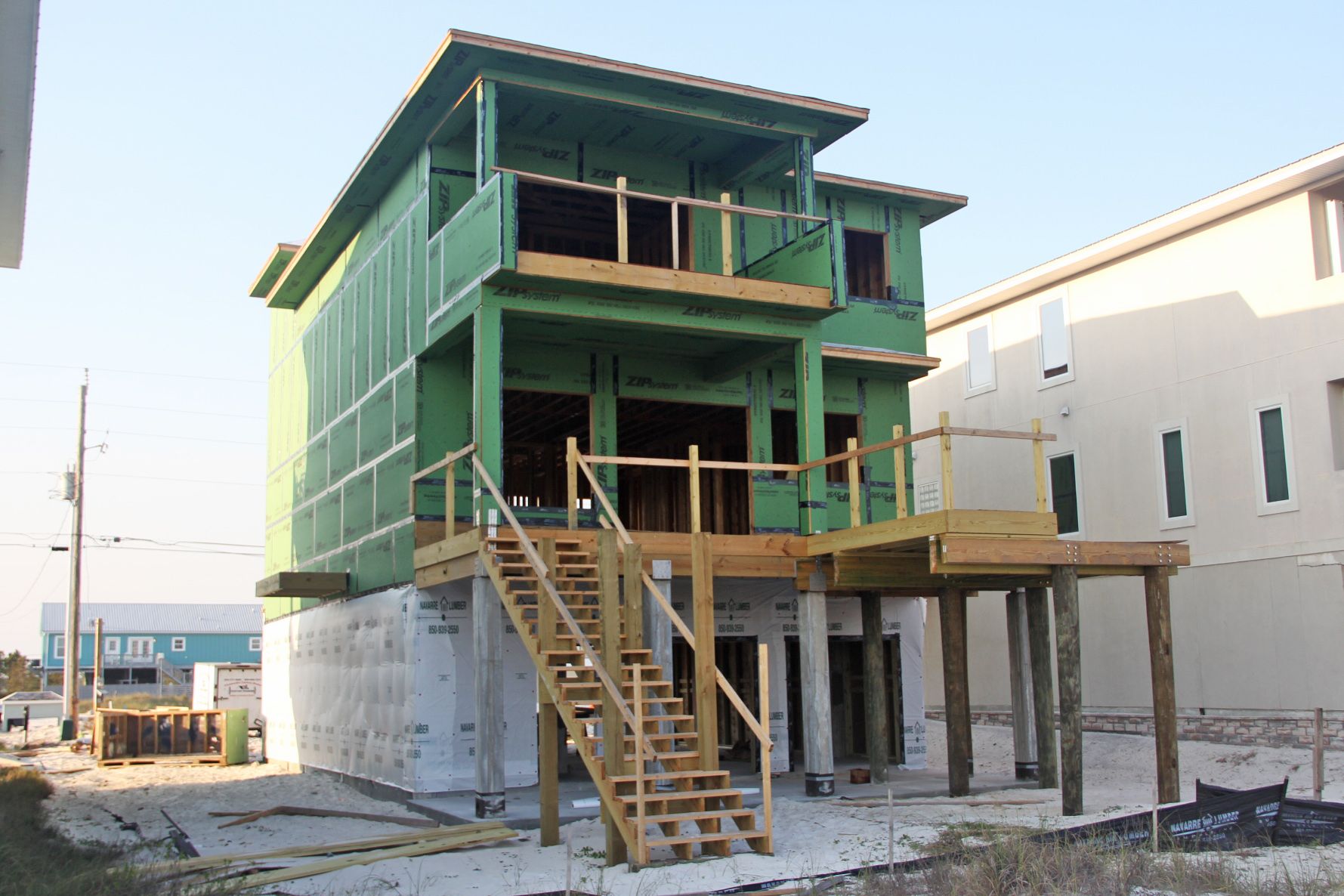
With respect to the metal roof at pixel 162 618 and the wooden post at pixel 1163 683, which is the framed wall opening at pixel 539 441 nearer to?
the wooden post at pixel 1163 683

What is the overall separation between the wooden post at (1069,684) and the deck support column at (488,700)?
6.46 m

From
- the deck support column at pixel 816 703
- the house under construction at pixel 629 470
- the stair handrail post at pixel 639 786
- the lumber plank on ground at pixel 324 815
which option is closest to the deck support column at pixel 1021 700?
the house under construction at pixel 629 470

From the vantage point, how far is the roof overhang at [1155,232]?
70.7 feet

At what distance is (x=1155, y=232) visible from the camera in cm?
2516

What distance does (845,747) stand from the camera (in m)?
23.4

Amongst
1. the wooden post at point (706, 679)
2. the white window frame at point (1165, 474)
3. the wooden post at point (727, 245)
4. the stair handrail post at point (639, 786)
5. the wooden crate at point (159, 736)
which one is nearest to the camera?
the stair handrail post at point (639, 786)

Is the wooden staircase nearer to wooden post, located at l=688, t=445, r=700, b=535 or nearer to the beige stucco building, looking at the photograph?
wooden post, located at l=688, t=445, r=700, b=535

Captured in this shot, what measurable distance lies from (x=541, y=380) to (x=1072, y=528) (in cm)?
1327

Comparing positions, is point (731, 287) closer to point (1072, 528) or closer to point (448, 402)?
point (448, 402)

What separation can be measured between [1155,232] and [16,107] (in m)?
20.5

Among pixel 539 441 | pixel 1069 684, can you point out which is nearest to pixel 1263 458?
pixel 1069 684

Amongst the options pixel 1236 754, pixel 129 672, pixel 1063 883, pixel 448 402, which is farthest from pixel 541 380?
pixel 129 672

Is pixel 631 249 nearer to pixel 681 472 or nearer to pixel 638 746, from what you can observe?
pixel 681 472

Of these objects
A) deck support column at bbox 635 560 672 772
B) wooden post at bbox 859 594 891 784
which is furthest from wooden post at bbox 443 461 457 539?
wooden post at bbox 859 594 891 784
